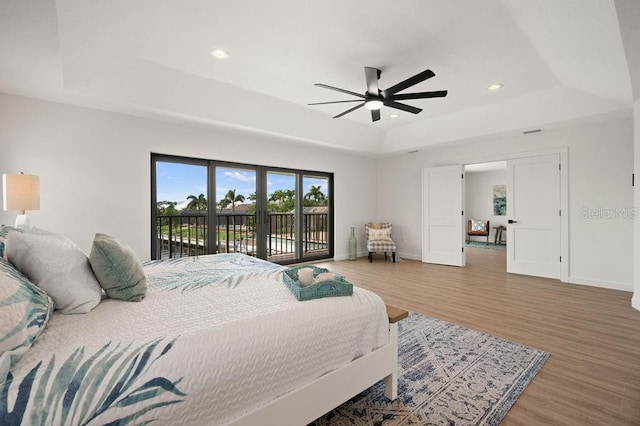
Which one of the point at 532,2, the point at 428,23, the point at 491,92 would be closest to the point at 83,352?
the point at 428,23

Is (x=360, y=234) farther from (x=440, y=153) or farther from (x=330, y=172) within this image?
(x=440, y=153)

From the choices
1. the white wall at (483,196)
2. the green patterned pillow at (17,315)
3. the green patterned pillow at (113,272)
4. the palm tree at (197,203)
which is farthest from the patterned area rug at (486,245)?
the green patterned pillow at (17,315)

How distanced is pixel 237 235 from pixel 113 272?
375 cm

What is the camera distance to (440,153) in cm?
608

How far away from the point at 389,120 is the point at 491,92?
1690mm

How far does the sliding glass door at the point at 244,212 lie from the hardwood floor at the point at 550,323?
3.67 ft

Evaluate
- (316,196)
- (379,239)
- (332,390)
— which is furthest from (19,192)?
(379,239)

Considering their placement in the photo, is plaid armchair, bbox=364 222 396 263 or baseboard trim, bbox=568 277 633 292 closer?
baseboard trim, bbox=568 277 633 292

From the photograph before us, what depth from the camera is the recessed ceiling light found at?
293 cm

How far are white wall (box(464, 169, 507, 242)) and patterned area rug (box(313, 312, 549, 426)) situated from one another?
762cm

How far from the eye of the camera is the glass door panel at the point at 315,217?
6.18 metres

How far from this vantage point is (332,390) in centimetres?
146

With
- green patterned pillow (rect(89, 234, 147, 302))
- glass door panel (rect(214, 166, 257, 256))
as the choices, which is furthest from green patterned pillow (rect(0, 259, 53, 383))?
glass door panel (rect(214, 166, 257, 256))

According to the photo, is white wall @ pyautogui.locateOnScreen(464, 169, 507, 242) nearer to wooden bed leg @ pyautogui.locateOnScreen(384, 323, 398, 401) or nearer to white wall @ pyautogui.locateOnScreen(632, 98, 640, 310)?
white wall @ pyautogui.locateOnScreen(632, 98, 640, 310)
